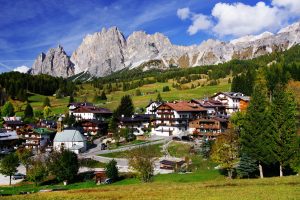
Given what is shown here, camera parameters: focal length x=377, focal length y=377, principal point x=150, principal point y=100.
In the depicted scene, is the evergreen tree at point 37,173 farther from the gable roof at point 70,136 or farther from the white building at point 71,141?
the gable roof at point 70,136

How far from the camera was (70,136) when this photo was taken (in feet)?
366

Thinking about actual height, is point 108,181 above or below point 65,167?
below

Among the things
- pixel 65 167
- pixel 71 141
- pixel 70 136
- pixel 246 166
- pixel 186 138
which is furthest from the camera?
pixel 70 136

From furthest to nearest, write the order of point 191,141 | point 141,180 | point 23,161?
point 191,141, point 23,161, point 141,180

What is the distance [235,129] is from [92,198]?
48514mm

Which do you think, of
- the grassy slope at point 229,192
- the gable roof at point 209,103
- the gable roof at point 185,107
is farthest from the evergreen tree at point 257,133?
the gable roof at point 209,103

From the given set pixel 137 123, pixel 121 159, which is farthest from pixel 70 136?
pixel 121 159

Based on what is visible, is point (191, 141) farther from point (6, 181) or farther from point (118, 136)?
point (6, 181)

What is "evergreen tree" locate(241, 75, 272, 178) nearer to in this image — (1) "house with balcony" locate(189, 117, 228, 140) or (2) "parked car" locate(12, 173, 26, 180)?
(1) "house with balcony" locate(189, 117, 228, 140)

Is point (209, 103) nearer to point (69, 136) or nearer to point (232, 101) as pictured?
point (232, 101)

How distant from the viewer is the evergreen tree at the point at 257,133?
195 feet

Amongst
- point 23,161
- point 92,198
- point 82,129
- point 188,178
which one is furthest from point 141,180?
point 82,129

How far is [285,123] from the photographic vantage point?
189 feet

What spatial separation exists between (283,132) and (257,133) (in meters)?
4.59
